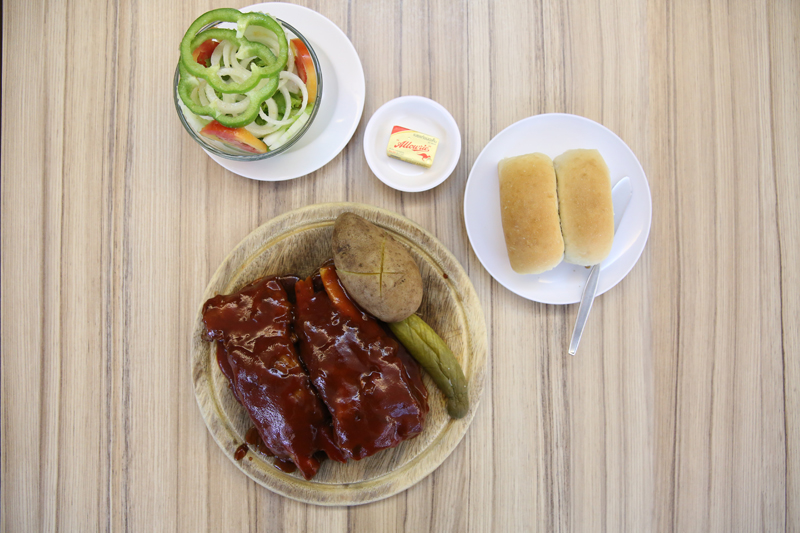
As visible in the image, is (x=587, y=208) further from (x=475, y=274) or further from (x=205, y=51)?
(x=205, y=51)

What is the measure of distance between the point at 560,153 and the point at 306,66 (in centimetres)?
114

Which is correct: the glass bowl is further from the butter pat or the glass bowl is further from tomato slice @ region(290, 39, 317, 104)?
the butter pat

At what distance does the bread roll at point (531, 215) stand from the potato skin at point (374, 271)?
0.46 m

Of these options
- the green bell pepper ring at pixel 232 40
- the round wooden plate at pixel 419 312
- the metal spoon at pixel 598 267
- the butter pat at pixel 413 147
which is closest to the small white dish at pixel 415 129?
the butter pat at pixel 413 147

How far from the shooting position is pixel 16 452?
202 centimetres

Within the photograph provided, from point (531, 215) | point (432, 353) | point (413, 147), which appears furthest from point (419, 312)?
point (413, 147)

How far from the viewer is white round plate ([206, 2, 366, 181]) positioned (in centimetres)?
186

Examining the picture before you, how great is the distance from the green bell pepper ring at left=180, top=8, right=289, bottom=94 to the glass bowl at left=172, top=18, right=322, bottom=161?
0.39 ft

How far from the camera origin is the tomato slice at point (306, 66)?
1.71 m

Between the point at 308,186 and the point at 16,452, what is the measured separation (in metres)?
1.81

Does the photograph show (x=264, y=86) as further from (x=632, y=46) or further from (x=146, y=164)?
(x=632, y=46)

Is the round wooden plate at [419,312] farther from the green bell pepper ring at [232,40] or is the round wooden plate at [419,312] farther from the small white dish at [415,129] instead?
the green bell pepper ring at [232,40]

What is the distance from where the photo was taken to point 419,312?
189 centimetres

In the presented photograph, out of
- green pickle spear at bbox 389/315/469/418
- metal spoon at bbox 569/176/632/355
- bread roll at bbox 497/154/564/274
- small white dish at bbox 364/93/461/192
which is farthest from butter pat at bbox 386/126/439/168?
metal spoon at bbox 569/176/632/355
